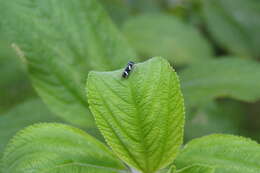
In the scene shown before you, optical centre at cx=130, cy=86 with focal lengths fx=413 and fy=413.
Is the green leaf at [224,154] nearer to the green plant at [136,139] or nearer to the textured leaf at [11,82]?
the green plant at [136,139]

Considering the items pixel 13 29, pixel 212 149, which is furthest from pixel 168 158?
pixel 13 29

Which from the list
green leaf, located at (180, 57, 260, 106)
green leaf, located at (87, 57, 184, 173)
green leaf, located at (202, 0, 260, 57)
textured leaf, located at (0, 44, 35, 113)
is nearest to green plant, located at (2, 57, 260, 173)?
green leaf, located at (87, 57, 184, 173)

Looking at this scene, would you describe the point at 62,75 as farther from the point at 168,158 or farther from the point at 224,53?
the point at 224,53

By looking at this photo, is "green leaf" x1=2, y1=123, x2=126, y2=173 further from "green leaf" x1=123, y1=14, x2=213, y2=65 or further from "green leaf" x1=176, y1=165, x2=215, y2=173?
"green leaf" x1=123, y1=14, x2=213, y2=65

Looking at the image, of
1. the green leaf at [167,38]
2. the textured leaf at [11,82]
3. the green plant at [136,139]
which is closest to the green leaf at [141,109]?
the green plant at [136,139]

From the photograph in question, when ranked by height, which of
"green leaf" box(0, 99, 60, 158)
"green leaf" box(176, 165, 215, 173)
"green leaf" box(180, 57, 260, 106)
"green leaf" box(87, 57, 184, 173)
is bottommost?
"green leaf" box(0, 99, 60, 158)

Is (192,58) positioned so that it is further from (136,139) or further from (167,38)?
(136,139)

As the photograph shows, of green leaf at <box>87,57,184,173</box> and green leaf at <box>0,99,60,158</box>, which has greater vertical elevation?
green leaf at <box>87,57,184,173</box>
